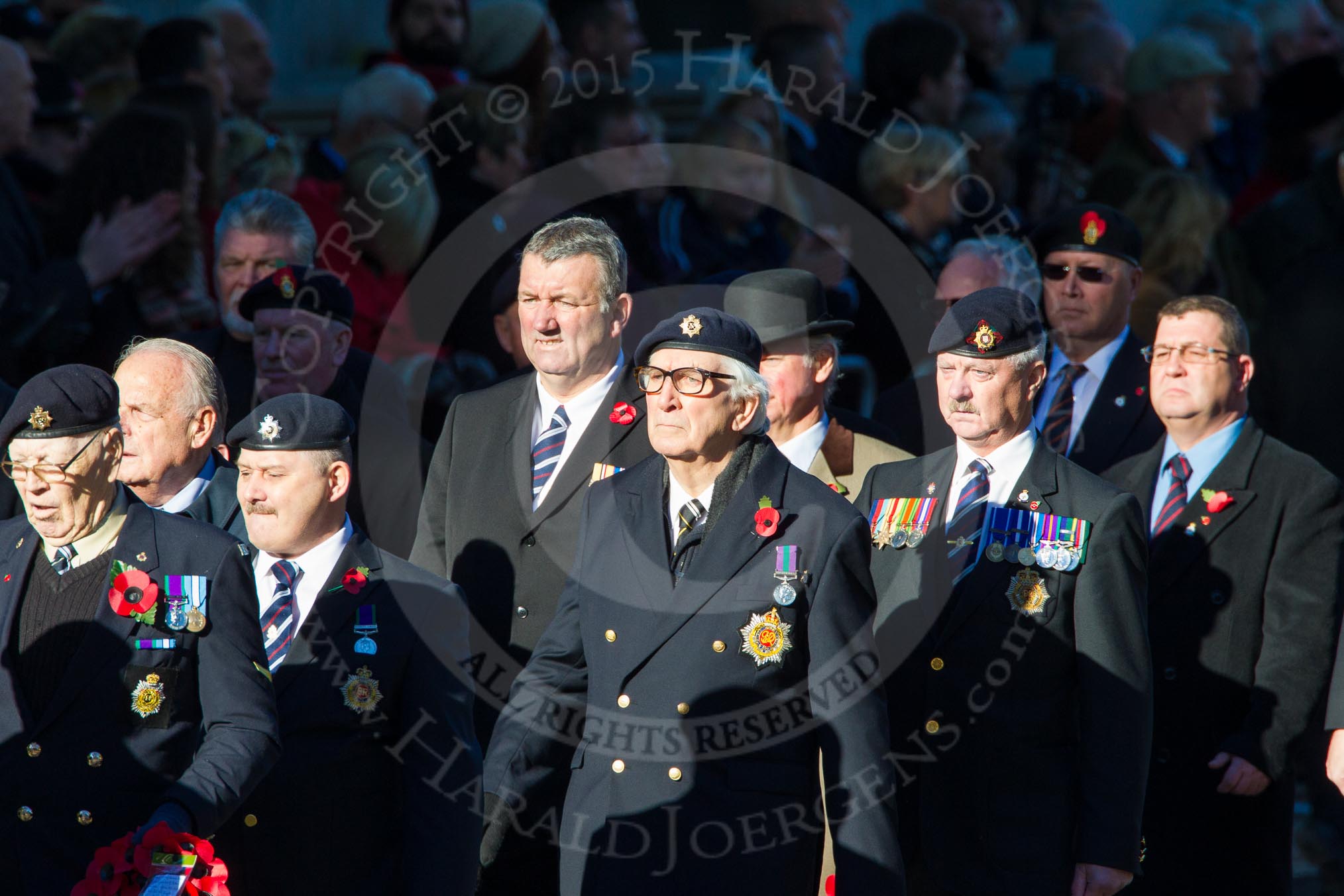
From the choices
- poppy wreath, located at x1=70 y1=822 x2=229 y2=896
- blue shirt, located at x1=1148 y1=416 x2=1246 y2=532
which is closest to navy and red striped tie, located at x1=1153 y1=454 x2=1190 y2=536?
blue shirt, located at x1=1148 y1=416 x2=1246 y2=532

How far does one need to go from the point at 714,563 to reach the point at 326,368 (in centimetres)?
236

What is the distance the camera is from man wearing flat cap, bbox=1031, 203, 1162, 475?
6.34 m

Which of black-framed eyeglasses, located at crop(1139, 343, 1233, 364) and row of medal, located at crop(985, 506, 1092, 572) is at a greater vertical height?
black-framed eyeglasses, located at crop(1139, 343, 1233, 364)

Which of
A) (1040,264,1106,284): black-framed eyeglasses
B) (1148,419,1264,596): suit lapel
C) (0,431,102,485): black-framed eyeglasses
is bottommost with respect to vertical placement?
(0,431,102,485): black-framed eyeglasses

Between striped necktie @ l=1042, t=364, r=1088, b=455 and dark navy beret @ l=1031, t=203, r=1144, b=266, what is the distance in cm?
43

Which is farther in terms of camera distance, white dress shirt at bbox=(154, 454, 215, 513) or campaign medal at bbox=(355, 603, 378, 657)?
white dress shirt at bbox=(154, 454, 215, 513)

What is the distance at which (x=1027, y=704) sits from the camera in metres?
4.83

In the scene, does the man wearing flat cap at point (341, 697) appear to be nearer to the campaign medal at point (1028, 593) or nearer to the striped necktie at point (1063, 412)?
the campaign medal at point (1028, 593)

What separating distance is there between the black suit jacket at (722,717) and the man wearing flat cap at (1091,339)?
2.24m

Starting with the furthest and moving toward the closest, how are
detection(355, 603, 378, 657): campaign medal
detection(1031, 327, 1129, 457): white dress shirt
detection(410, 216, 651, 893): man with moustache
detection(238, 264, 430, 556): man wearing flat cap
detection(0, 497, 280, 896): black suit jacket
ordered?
detection(1031, 327, 1129, 457): white dress shirt < detection(238, 264, 430, 556): man wearing flat cap < detection(410, 216, 651, 893): man with moustache < detection(355, 603, 378, 657): campaign medal < detection(0, 497, 280, 896): black suit jacket

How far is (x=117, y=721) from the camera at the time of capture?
4.21 meters

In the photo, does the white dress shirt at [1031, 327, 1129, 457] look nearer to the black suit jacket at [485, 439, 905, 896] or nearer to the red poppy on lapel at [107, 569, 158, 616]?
the black suit jacket at [485, 439, 905, 896]

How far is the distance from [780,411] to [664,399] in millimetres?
1369

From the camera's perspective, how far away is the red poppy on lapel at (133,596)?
13.8ft
